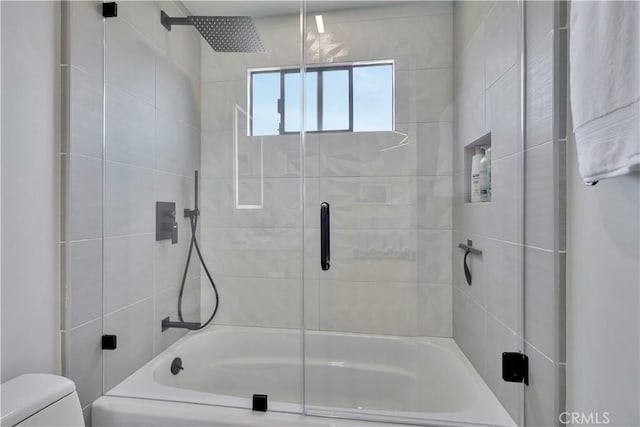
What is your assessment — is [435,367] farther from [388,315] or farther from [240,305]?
[240,305]

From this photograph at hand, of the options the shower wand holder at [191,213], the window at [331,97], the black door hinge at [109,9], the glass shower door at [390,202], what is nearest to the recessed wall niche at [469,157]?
the glass shower door at [390,202]

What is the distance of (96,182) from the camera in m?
1.34

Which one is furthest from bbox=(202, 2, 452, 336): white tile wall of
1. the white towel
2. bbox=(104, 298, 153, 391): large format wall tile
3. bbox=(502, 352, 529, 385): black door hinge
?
the white towel

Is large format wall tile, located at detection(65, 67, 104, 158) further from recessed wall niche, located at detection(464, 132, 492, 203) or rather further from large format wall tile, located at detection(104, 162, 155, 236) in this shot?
recessed wall niche, located at detection(464, 132, 492, 203)

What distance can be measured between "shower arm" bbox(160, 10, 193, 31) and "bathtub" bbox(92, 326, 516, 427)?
5.58 feet

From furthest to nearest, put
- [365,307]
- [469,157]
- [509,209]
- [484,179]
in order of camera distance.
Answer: [365,307]
[469,157]
[484,179]
[509,209]

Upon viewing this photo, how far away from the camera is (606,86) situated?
70 cm

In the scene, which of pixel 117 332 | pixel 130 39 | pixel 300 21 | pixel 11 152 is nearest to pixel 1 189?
pixel 11 152

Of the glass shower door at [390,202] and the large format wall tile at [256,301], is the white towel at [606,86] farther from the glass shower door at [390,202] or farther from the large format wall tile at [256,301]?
the large format wall tile at [256,301]

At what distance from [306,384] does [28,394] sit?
98 cm

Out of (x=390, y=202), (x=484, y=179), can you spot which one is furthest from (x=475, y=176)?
(x=390, y=202)

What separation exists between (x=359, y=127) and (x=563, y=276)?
1180mm

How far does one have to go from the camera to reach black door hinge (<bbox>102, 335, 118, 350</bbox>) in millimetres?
1362

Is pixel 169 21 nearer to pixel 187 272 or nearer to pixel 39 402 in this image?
pixel 187 272
